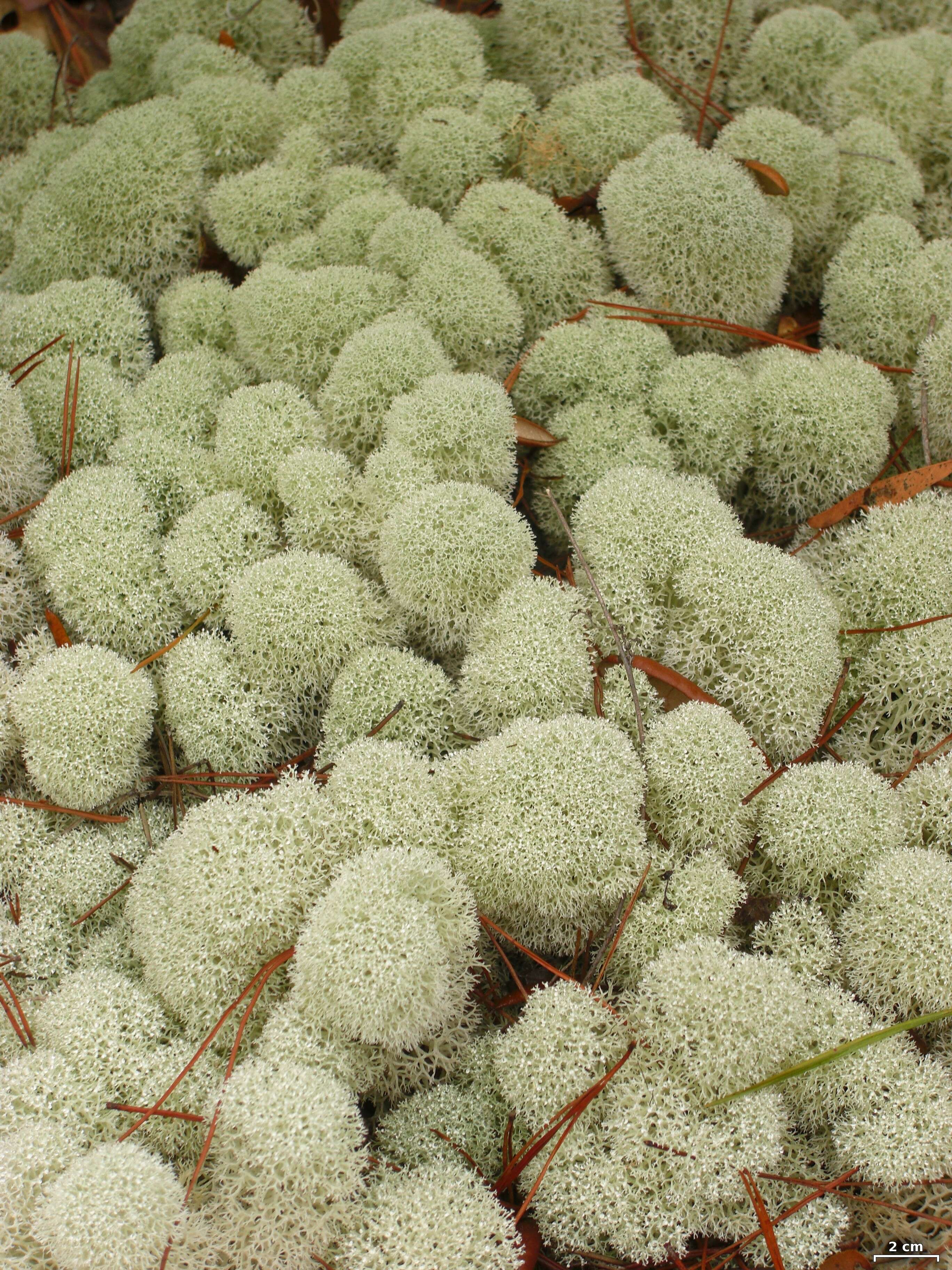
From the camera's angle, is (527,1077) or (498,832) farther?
(498,832)

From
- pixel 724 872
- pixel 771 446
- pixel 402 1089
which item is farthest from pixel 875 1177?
pixel 771 446

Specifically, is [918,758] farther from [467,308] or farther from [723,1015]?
[467,308]

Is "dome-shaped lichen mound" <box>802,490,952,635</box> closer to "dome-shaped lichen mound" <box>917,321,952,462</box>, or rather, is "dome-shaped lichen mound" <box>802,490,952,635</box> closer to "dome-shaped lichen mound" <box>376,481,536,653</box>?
"dome-shaped lichen mound" <box>917,321,952,462</box>

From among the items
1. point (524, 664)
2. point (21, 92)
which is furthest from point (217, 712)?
point (21, 92)

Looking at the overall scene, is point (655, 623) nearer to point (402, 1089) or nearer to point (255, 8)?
point (402, 1089)

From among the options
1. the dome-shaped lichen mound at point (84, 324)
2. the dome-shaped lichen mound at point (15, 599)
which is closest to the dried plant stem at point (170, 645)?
the dome-shaped lichen mound at point (15, 599)

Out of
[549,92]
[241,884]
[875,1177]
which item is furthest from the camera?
[549,92]

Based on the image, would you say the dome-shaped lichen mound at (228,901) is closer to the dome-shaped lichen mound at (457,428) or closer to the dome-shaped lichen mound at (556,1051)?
the dome-shaped lichen mound at (556,1051)
